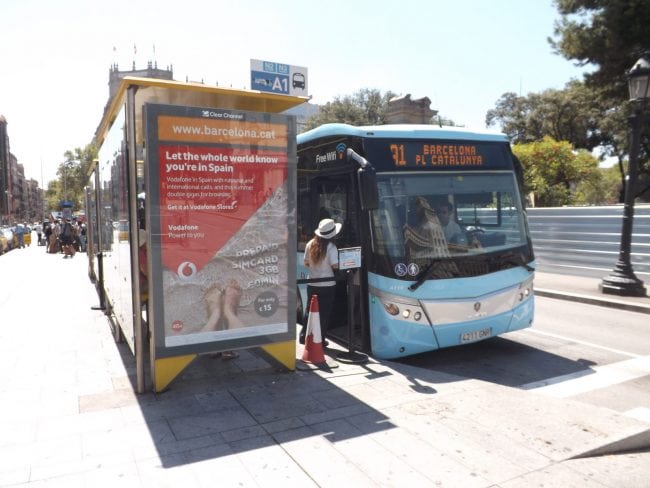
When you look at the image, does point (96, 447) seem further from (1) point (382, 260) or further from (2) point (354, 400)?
(1) point (382, 260)

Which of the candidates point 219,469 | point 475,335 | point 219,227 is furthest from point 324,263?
point 219,469

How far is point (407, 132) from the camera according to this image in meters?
6.38

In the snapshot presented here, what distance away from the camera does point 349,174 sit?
21.4ft

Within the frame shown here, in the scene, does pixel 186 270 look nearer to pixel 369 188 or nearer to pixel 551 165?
pixel 369 188

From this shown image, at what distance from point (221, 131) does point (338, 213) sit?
2445 millimetres

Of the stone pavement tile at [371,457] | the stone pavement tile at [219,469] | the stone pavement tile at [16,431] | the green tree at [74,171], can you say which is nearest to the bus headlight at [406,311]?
the stone pavement tile at [371,457]

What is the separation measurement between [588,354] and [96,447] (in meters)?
6.07

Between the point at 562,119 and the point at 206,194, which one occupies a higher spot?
the point at 562,119

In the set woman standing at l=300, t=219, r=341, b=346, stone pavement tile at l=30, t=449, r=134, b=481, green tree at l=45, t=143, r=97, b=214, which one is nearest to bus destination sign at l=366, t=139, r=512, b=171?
woman standing at l=300, t=219, r=341, b=346

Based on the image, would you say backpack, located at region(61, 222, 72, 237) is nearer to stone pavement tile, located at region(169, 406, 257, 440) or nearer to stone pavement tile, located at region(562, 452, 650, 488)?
stone pavement tile, located at region(169, 406, 257, 440)

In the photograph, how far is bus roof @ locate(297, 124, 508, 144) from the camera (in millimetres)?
6290

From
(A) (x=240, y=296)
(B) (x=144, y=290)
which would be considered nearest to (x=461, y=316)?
(A) (x=240, y=296)

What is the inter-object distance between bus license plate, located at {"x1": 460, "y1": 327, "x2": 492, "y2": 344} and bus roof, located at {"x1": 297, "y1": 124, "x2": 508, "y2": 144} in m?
2.49

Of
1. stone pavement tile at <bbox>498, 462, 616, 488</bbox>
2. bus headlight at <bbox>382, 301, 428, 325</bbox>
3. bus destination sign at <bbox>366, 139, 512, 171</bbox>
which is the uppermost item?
bus destination sign at <bbox>366, 139, 512, 171</bbox>
